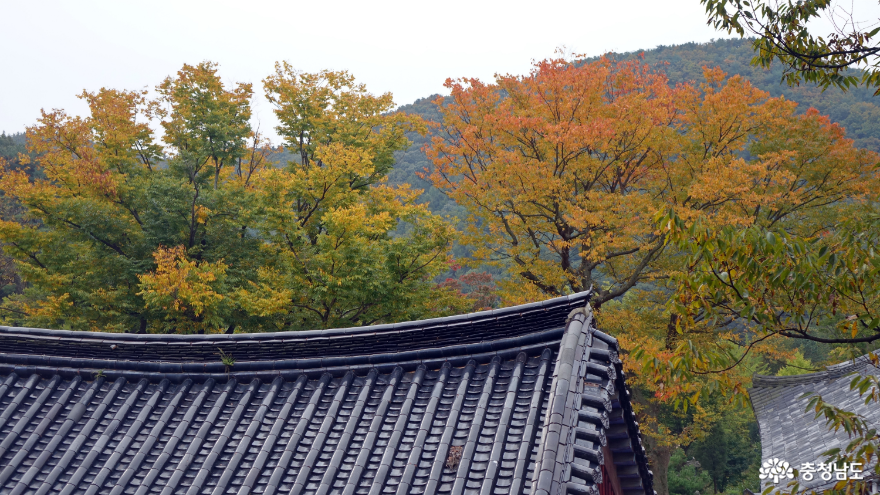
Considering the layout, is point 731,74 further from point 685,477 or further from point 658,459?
point 658,459

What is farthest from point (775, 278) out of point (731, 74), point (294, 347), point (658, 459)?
point (731, 74)

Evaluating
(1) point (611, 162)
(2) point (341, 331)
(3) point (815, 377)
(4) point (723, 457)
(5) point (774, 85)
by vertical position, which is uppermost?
(5) point (774, 85)

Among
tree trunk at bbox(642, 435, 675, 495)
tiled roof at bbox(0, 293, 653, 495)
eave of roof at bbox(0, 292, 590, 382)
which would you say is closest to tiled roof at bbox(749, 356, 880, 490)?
tree trunk at bbox(642, 435, 675, 495)

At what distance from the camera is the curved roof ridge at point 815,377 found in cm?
1762

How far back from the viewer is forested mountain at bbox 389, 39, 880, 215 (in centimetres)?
5478

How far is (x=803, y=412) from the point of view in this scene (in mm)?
15008

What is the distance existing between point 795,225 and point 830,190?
4.74 ft

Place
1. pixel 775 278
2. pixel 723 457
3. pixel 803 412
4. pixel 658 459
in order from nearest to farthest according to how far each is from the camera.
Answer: pixel 775 278 < pixel 803 412 < pixel 658 459 < pixel 723 457

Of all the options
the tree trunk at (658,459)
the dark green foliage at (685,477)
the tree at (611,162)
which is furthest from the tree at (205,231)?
the dark green foliage at (685,477)

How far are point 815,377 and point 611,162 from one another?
10.4m

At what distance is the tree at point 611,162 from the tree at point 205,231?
262 centimetres

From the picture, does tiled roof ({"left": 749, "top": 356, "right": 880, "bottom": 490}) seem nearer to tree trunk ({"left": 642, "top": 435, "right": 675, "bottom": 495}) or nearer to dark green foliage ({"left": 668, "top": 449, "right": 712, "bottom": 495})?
tree trunk ({"left": 642, "top": 435, "right": 675, "bottom": 495})

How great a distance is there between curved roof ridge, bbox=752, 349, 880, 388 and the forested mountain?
1059 inches

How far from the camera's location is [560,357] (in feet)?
18.2
